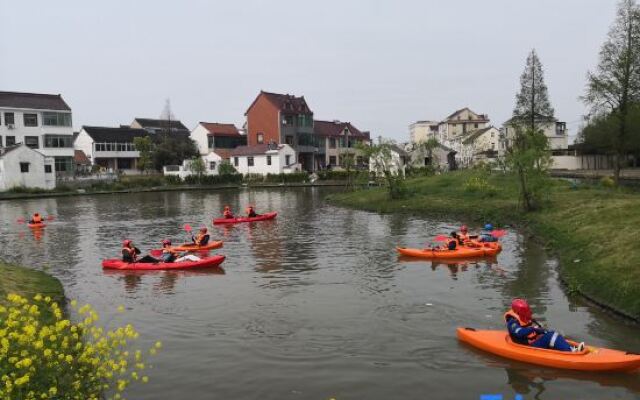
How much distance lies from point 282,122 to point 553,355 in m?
70.3

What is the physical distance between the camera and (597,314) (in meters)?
14.8

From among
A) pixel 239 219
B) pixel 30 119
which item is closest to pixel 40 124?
pixel 30 119

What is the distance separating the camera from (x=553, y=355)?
11781 mm

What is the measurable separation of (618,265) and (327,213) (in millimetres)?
24578

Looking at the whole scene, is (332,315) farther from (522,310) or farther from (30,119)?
(30,119)

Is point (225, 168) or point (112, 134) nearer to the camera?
point (225, 168)

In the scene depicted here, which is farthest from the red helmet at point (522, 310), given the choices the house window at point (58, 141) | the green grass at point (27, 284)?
the house window at point (58, 141)

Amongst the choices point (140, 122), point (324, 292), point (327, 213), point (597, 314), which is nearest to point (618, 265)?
point (597, 314)

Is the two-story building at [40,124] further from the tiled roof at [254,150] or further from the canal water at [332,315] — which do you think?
the canal water at [332,315]

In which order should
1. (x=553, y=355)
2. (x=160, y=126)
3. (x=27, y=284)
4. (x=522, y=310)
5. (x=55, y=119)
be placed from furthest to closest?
(x=160, y=126)
(x=55, y=119)
(x=27, y=284)
(x=522, y=310)
(x=553, y=355)

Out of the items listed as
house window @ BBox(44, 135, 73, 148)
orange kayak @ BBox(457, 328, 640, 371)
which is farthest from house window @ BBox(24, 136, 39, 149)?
orange kayak @ BBox(457, 328, 640, 371)

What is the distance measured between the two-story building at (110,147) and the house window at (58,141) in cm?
1068

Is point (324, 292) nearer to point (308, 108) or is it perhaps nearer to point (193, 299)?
point (193, 299)

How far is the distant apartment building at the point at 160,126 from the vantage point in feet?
304
